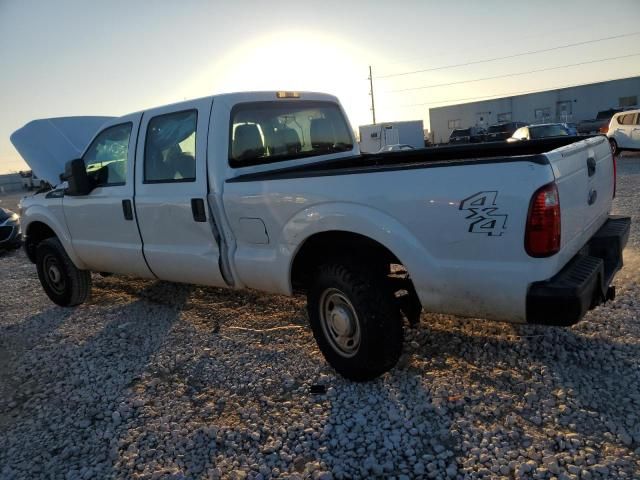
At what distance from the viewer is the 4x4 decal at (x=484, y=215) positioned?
2.56 meters

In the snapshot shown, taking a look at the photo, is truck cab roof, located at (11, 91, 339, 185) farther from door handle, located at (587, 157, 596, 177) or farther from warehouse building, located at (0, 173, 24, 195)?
warehouse building, located at (0, 173, 24, 195)

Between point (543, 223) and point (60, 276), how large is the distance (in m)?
5.26

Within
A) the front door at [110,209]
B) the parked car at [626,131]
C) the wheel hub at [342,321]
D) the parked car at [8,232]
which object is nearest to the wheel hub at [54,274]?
the front door at [110,209]

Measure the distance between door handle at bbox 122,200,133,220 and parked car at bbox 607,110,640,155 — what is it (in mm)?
17595

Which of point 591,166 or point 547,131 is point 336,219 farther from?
point 547,131

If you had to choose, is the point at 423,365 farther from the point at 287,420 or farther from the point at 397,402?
the point at 287,420

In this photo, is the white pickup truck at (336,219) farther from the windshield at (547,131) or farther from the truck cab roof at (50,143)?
the windshield at (547,131)

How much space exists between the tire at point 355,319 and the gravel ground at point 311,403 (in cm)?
19

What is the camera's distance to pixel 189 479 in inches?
104

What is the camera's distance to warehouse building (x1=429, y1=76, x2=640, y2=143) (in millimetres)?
37438

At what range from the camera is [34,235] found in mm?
6117

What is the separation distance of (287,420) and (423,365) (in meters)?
1.07

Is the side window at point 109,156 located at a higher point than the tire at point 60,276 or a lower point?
higher

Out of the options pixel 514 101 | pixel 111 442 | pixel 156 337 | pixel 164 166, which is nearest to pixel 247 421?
pixel 111 442
